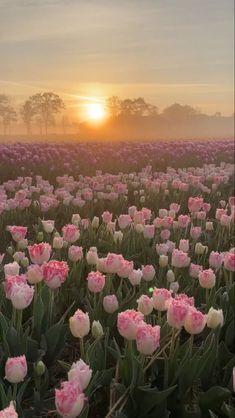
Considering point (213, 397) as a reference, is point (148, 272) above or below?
above

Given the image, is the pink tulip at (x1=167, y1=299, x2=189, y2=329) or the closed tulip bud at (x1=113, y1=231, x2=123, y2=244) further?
the closed tulip bud at (x1=113, y1=231, x2=123, y2=244)

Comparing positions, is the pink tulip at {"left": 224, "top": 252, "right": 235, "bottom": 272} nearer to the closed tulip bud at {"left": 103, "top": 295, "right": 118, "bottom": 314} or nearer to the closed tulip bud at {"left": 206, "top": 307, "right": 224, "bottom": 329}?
the closed tulip bud at {"left": 103, "top": 295, "right": 118, "bottom": 314}

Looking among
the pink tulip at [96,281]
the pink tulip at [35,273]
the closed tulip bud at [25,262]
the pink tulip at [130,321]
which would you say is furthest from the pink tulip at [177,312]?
the closed tulip bud at [25,262]

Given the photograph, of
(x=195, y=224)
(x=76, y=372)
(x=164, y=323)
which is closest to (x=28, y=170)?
(x=195, y=224)

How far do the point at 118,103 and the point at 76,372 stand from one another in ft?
119

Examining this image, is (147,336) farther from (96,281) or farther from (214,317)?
(96,281)

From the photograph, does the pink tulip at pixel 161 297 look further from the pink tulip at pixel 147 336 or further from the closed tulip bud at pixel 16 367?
the closed tulip bud at pixel 16 367

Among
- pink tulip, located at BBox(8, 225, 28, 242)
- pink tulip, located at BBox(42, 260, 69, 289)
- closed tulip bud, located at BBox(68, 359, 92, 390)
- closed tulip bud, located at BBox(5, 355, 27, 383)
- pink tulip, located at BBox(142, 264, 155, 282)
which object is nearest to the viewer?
closed tulip bud, located at BBox(68, 359, 92, 390)

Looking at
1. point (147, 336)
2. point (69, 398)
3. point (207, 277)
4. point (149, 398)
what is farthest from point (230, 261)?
point (69, 398)

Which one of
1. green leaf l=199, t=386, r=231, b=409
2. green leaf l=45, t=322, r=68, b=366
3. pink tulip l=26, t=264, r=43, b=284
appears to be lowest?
green leaf l=199, t=386, r=231, b=409

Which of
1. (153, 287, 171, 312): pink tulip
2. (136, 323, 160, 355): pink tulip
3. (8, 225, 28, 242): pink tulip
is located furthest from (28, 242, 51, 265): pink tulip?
(136, 323, 160, 355): pink tulip

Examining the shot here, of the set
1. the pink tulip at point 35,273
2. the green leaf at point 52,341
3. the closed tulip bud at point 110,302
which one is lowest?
the green leaf at point 52,341

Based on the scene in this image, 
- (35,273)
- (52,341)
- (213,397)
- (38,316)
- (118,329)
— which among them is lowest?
(213,397)

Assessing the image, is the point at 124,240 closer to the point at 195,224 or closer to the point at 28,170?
the point at 195,224
